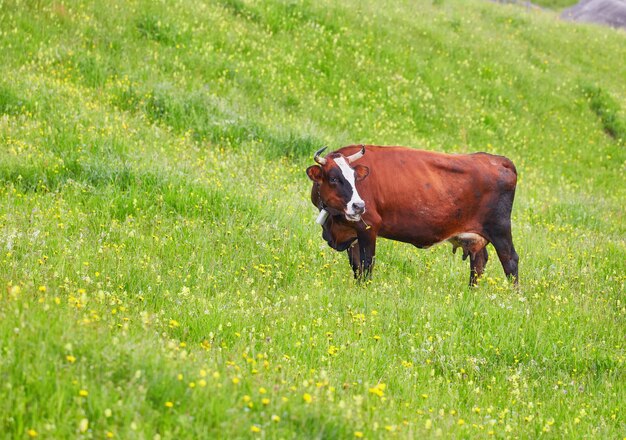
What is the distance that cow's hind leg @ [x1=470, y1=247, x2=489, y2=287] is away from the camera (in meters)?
10.6

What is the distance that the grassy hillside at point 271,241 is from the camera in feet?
17.4

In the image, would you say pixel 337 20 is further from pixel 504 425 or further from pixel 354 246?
pixel 504 425

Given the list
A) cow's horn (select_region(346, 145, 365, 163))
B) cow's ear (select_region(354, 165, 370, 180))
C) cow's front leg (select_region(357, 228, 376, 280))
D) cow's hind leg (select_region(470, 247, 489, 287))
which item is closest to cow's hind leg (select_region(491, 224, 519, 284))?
cow's hind leg (select_region(470, 247, 489, 287))

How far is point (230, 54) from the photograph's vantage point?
18750 millimetres

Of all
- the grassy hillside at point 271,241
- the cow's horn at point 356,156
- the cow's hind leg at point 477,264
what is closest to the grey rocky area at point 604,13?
the grassy hillside at point 271,241

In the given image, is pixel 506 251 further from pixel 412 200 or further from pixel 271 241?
pixel 271 241

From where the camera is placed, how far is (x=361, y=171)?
9.59 metres

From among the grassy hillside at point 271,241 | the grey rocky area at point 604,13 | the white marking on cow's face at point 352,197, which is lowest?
the grey rocky area at point 604,13

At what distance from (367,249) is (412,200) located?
90cm

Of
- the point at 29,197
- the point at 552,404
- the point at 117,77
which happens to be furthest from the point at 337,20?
the point at 552,404

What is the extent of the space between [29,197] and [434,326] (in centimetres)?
567

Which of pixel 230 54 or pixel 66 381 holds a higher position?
pixel 66 381

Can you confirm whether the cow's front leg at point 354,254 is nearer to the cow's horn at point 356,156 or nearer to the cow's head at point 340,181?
the cow's head at point 340,181

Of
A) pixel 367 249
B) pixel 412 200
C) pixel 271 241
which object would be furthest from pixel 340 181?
pixel 271 241
